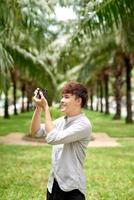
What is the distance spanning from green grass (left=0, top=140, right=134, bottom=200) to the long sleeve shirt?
12.7 ft

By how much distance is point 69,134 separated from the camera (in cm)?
431

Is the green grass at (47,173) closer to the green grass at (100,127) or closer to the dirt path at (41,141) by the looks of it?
the dirt path at (41,141)

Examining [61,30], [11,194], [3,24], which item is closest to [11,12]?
[3,24]

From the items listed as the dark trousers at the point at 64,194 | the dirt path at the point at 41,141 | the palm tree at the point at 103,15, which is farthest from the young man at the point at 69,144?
the dirt path at the point at 41,141

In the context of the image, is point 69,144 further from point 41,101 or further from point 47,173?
point 47,173

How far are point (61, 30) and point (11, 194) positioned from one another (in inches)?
870

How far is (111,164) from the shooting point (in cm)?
1204

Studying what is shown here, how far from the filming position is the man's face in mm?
4426

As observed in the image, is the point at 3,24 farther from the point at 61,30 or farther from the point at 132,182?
the point at 61,30

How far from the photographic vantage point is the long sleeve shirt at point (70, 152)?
14.2ft

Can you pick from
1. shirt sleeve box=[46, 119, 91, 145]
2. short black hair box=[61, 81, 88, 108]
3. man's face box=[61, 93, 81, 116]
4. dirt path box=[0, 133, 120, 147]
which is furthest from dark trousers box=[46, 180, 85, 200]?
dirt path box=[0, 133, 120, 147]

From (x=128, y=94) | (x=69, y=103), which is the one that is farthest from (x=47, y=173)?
(x=128, y=94)

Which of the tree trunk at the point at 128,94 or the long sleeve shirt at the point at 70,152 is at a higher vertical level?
the long sleeve shirt at the point at 70,152

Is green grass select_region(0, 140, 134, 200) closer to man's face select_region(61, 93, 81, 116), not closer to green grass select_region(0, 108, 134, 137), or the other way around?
man's face select_region(61, 93, 81, 116)
